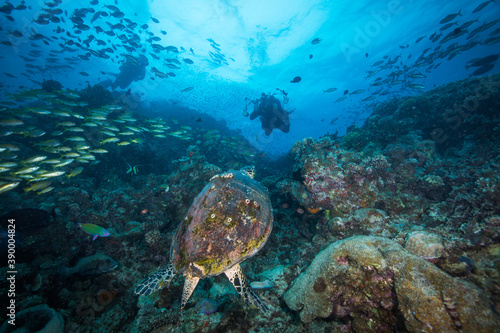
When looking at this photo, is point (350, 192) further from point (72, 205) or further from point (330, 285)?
point (72, 205)

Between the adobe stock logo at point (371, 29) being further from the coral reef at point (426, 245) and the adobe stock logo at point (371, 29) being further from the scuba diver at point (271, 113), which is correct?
the coral reef at point (426, 245)

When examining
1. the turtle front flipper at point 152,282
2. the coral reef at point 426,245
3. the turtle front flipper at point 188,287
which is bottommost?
the coral reef at point 426,245

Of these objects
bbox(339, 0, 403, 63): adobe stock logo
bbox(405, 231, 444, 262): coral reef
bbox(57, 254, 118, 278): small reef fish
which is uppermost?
bbox(339, 0, 403, 63): adobe stock logo

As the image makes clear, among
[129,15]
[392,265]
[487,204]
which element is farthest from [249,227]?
[129,15]

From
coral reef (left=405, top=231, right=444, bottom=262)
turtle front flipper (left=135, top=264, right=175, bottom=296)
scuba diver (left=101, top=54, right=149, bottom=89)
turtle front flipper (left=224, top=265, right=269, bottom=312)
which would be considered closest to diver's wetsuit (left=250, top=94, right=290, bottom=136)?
coral reef (left=405, top=231, right=444, bottom=262)

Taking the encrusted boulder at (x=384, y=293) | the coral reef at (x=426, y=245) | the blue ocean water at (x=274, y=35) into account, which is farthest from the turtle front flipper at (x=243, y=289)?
the blue ocean water at (x=274, y=35)

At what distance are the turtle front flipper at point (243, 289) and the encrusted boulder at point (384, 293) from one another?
60 cm

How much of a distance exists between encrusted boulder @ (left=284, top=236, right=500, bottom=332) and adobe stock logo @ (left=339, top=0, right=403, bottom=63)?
3094 cm

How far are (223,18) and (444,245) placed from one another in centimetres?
3325

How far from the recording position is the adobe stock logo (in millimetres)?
21547

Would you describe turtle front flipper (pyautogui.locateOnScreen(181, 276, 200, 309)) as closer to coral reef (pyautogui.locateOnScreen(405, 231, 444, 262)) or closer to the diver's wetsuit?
coral reef (pyautogui.locateOnScreen(405, 231, 444, 262))

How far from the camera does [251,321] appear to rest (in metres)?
3.25

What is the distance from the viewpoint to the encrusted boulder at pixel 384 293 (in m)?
2.16

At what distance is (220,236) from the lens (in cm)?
288
